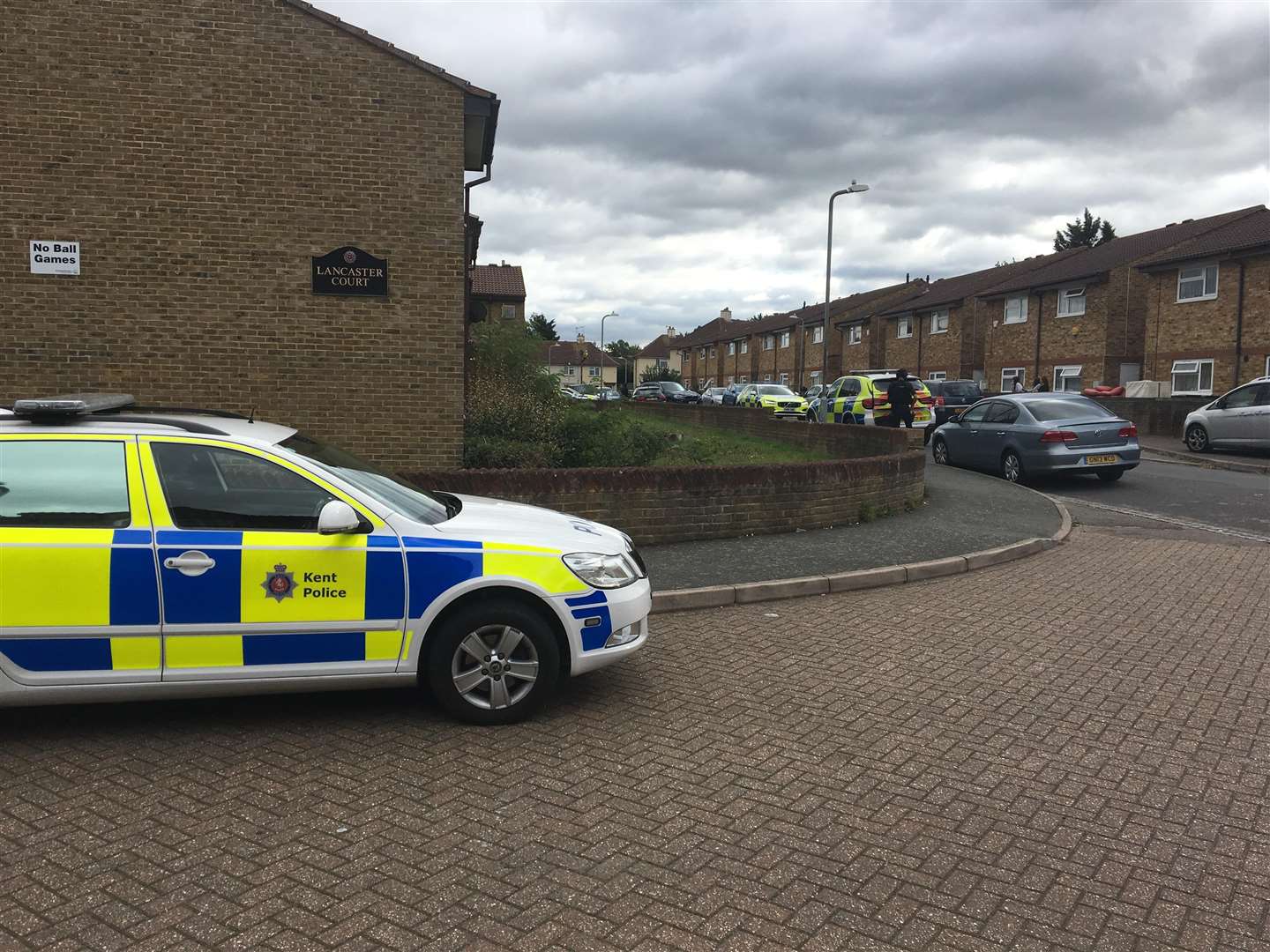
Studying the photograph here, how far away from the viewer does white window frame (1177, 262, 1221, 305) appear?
29.3m

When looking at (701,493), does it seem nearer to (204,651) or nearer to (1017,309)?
(204,651)

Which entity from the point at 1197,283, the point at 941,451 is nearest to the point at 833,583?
the point at 941,451

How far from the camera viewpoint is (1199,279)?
97.9 feet

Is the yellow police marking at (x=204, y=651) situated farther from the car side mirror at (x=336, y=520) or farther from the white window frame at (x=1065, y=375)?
the white window frame at (x=1065, y=375)

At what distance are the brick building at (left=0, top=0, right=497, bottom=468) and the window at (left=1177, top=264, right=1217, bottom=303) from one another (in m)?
26.8

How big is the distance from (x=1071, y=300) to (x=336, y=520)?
3753 cm

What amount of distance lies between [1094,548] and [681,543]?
4.29m

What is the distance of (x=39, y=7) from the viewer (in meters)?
9.45

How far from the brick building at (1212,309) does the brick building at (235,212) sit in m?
26.0

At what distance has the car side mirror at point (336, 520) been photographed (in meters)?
4.37

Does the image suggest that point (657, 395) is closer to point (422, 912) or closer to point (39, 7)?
point (39, 7)

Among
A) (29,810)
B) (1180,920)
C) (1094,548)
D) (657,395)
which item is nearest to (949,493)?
(1094,548)

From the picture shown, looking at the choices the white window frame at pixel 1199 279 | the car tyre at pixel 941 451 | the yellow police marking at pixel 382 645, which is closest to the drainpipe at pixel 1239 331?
the white window frame at pixel 1199 279

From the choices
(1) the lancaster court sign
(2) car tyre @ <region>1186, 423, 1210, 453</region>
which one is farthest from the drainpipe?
(1) the lancaster court sign
